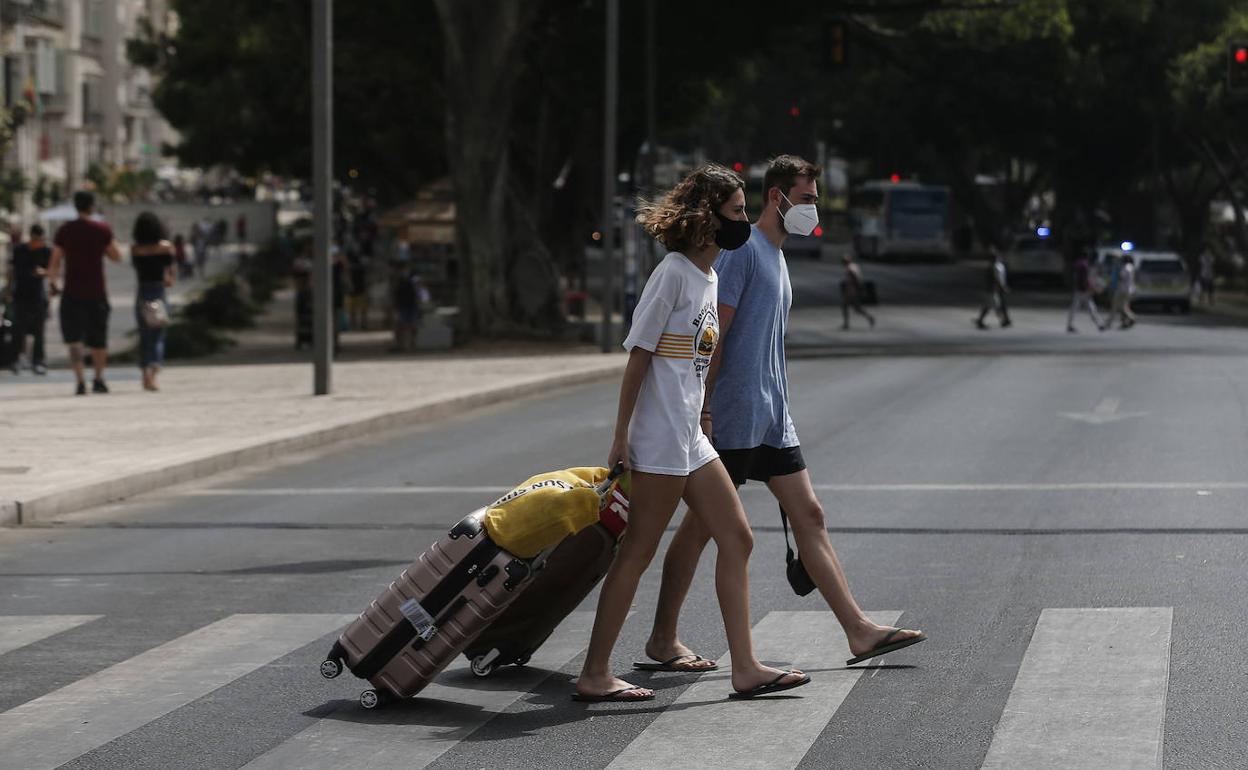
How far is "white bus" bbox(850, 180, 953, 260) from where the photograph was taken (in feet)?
247

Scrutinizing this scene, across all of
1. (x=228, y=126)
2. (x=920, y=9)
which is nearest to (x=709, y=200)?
(x=920, y=9)

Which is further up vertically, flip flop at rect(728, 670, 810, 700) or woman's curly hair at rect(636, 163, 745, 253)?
woman's curly hair at rect(636, 163, 745, 253)

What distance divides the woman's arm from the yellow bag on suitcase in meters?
0.16

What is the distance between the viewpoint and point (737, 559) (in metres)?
6.78

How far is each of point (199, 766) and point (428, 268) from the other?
42553mm

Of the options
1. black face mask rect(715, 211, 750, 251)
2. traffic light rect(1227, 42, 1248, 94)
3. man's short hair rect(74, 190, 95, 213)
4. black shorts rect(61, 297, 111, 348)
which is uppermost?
traffic light rect(1227, 42, 1248, 94)

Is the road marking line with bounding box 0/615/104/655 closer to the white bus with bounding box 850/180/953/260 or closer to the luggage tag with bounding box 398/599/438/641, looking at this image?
the luggage tag with bounding box 398/599/438/641

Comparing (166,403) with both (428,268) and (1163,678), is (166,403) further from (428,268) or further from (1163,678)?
(428,268)

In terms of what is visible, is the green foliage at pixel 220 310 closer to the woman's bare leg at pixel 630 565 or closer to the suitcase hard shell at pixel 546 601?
the suitcase hard shell at pixel 546 601

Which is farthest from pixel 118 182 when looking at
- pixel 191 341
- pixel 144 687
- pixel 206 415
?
pixel 144 687

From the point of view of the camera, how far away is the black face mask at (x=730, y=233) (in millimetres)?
6738

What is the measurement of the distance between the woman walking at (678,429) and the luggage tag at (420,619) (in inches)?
21.6

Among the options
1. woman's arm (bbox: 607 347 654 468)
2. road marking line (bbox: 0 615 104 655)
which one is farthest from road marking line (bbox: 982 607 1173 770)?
road marking line (bbox: 0 615 104 655)

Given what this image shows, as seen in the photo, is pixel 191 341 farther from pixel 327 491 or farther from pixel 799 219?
pixel 799 219
